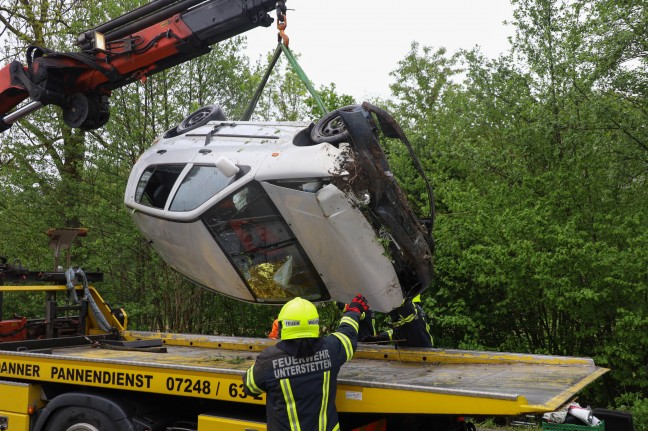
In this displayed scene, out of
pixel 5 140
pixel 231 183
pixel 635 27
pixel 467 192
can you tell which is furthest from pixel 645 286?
pixel 5 140

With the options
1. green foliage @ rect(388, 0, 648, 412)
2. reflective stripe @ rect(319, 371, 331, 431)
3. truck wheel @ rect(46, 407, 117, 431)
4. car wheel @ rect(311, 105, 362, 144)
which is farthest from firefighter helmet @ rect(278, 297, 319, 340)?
green foliage @ rect(388, 0, 648, 412)

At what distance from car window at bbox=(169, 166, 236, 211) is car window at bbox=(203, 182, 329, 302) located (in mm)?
155

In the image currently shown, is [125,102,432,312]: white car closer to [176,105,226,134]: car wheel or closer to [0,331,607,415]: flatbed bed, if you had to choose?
[176,105,226,134]: car wheel

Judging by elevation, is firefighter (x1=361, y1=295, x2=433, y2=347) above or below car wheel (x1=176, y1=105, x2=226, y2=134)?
below

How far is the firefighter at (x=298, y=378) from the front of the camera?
13.5ft

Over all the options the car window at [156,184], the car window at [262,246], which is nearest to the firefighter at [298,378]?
the car window at [262,246]

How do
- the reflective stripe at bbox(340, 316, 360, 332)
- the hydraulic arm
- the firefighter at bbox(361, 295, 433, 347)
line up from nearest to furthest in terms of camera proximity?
the reflective stripe at bbox(340, 316, 360, 332), the firefighter at bbox(361, 295, 433, 347), the hydraulic arm

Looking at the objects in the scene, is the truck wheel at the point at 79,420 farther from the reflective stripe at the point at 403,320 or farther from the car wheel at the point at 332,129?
the car wheel at the point at 332,129

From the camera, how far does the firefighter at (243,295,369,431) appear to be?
13.5ft

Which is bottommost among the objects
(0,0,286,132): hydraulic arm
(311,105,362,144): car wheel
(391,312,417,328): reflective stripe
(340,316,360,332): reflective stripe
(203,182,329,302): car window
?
(391,312,417,328): reflective stripe

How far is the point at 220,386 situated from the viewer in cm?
471

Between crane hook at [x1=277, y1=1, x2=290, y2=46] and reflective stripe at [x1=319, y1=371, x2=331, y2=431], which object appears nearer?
reflective stripe at [x1=319, y1=371, x2=331, y2=431]

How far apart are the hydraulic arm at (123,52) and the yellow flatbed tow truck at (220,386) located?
221 cm

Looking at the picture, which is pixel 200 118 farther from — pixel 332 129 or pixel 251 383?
pixel 251 383
